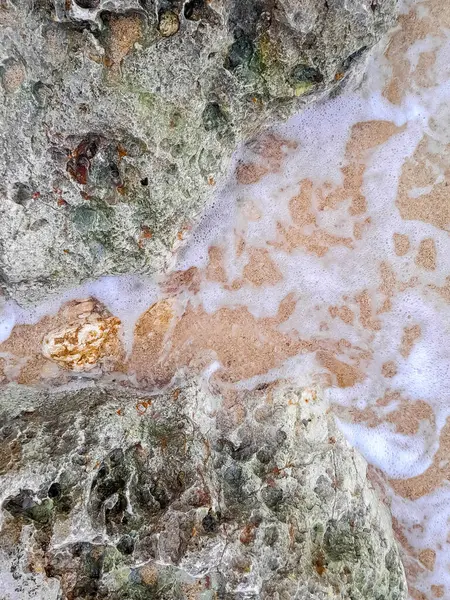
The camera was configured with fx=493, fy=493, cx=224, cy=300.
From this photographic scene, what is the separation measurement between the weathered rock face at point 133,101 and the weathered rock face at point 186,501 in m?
1.03

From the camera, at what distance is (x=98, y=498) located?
2.71 meters

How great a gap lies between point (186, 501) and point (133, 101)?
2.18m

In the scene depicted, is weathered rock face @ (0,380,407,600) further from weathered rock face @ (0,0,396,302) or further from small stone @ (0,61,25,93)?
small stone @ (0,61,25,93)

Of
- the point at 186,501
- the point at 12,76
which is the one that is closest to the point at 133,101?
the point at 12,76

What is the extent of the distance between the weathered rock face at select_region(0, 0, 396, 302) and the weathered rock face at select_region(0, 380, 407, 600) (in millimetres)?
1028

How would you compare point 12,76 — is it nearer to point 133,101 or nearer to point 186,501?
point 133,101

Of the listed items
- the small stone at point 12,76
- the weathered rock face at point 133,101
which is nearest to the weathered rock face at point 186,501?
the weathered rock face at point 133,101

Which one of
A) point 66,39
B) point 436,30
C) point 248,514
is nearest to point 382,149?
point 436,30

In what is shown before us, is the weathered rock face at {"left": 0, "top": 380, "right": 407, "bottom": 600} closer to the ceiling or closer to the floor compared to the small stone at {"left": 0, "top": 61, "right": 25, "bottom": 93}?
closer to the floor

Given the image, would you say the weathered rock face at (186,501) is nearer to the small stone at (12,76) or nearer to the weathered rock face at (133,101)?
the weathered rock face at (133,101)

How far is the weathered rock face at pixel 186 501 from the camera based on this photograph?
2605 mm

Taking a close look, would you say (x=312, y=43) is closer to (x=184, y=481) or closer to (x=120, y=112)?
(x=120, y=112)

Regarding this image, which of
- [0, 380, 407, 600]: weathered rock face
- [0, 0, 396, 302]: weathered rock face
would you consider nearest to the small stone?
[0, 0, 396, 302]: weathered rock face

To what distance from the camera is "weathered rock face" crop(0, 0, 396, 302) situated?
236 cm
